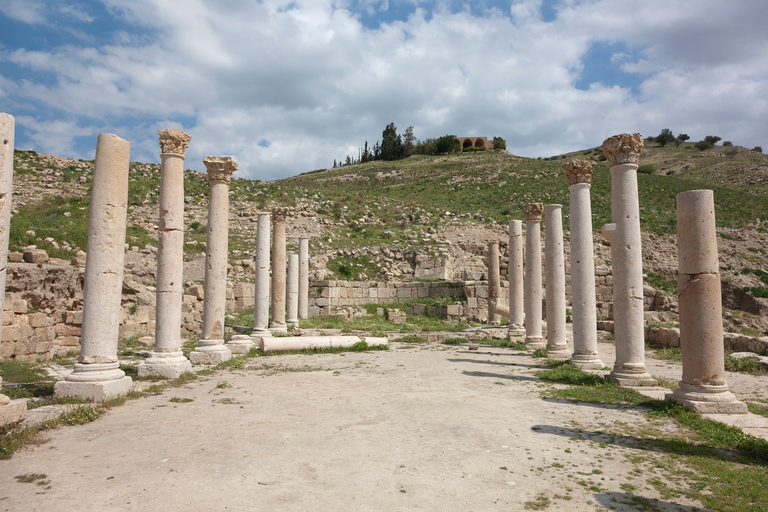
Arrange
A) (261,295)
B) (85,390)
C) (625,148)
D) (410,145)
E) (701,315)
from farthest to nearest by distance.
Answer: (410,145)
(261,295)
(625,148)
(85,390)
(701,315)

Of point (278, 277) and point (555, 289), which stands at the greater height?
point (278, 277)

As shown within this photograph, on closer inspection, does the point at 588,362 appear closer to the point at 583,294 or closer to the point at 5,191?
the point at 583,294

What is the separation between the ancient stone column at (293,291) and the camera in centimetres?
2202

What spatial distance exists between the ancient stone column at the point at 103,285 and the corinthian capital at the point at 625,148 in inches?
389

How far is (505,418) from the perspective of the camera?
286 inches

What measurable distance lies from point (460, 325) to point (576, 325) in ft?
40.2

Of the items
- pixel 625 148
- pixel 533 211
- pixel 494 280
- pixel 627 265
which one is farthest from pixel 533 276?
pixel 494 280

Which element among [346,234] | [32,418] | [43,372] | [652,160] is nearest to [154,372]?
[43,372]

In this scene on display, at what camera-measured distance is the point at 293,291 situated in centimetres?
2270

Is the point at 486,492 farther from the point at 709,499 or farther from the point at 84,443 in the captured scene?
the point at 84,443

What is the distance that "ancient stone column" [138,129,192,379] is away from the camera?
34.9ft

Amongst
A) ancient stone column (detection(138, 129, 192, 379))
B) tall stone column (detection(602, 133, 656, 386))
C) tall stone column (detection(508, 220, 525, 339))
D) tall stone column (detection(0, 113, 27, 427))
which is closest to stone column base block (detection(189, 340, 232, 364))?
ancient stone column (detection(138, 129, 192, 379))

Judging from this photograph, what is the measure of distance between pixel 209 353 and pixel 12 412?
21.1 ft

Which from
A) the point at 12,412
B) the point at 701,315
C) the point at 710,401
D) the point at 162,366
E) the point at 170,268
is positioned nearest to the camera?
the point at 12,412
